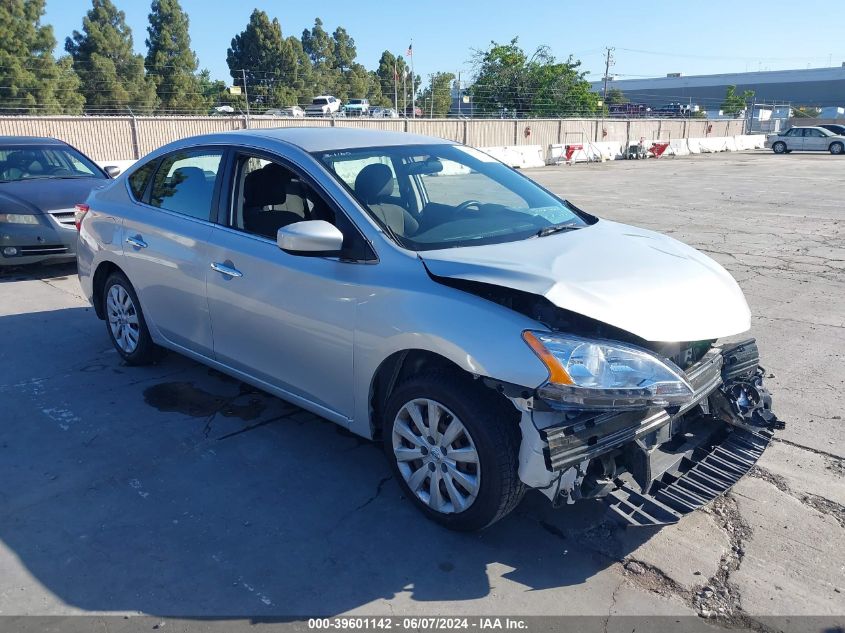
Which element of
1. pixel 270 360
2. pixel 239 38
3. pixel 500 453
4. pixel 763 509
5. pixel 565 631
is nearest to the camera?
pixel 565 631

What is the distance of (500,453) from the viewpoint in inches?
114

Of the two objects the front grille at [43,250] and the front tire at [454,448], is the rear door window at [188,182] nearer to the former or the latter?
the front tire at [454,448]

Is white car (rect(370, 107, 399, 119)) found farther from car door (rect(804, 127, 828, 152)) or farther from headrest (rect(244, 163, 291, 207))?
headrest (rect(244, 163, 291, 207))

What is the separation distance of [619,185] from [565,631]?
19.6 meters

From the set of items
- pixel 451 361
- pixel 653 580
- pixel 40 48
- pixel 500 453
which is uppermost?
pixel 40 48

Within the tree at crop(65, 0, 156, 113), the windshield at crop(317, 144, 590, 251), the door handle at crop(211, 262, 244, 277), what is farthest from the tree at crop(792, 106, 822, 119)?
the door handle at crop(211, 262, 244, 277)

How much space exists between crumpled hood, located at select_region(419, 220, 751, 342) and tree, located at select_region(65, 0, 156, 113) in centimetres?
4114

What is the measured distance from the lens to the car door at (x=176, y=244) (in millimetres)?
4375

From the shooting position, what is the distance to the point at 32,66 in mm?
36625

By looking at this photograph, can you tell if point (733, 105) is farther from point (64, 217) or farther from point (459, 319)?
point (459, 319)

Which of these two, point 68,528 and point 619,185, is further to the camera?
point 619,185

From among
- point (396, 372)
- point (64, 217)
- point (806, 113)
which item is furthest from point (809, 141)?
point (396, 372)

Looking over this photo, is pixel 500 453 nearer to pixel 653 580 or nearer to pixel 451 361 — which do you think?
pixel 451 361

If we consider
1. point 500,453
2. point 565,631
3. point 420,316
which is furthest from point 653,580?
point 420,316
